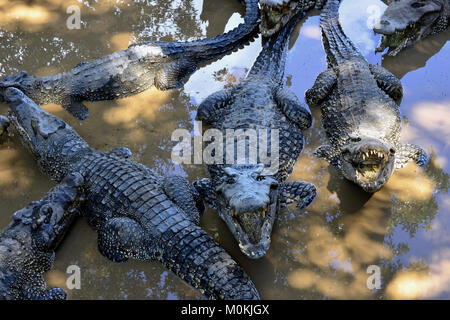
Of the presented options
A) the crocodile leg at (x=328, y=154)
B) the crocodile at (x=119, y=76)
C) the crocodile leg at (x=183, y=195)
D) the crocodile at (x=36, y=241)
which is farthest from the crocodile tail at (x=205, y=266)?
the crocodile at (x=119, y=76)

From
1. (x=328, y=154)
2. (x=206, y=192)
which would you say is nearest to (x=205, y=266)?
(x=206, y=192)

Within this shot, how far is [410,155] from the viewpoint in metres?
4.24

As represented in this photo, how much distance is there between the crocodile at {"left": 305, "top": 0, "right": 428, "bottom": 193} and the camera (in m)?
3.70

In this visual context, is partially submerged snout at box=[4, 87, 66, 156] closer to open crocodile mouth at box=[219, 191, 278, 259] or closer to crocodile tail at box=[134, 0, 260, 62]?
crocodile tail at box=[134, 0, 260, 62]

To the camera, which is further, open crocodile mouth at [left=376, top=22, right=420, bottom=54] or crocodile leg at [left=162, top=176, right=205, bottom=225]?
open crocodile mouth at [left=376, top=22, right=420, bottom=54]

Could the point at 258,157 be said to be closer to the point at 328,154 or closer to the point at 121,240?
the point at 328,154

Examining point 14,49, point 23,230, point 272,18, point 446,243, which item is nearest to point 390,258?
point 446,243

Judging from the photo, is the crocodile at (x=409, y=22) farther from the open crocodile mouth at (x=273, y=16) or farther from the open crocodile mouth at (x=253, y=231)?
the open crocodile mouth at (x=253, y=231)

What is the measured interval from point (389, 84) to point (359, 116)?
895 millimetres

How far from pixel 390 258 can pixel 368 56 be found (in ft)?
10.4

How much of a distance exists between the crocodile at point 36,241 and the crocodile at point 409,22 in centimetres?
431

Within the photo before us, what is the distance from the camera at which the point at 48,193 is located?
3.73 m

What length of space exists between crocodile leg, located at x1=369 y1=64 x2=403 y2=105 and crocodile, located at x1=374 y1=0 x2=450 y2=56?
793 mm

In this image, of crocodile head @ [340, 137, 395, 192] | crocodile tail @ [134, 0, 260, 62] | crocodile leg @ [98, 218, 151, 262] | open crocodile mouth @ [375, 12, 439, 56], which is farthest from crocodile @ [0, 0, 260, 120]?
crocodile head @ [340, 137, 395, 192]
